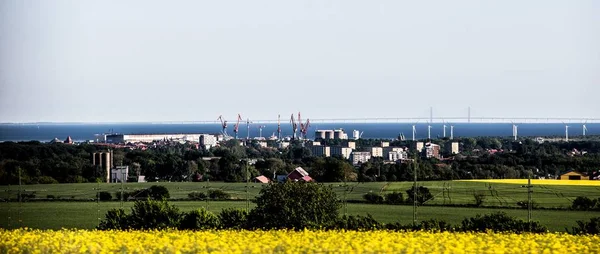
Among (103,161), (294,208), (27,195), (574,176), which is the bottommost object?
(574,176)

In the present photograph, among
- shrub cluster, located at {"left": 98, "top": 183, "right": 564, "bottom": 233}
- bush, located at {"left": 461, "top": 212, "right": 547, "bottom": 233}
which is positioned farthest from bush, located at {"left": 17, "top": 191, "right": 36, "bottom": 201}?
bush, located at {"left": 461, "top": 212, "right": 547, "bottom": 233}

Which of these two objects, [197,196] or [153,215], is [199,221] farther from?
[197,196]

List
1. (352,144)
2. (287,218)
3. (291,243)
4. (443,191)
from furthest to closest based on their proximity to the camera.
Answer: (352,144)
(443,191)
(287,218)
(291,243)

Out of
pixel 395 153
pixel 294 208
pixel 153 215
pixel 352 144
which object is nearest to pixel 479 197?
pixel 294 208

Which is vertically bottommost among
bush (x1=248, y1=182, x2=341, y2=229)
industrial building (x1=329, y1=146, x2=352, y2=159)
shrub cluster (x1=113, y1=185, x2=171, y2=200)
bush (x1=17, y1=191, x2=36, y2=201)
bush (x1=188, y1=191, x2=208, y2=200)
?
industrial building (x1=329, y1=146, x2=352, y2=159)

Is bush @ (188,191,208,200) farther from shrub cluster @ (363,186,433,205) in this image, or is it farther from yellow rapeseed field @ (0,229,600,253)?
yellow rapeseed field @ (0,229,600,253)

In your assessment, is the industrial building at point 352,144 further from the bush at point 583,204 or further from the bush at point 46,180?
the bush at point 583,204

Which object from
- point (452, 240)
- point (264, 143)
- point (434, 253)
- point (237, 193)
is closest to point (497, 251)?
point (434, 253)

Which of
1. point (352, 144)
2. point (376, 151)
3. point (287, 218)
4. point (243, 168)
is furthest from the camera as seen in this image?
point (352, 144)
